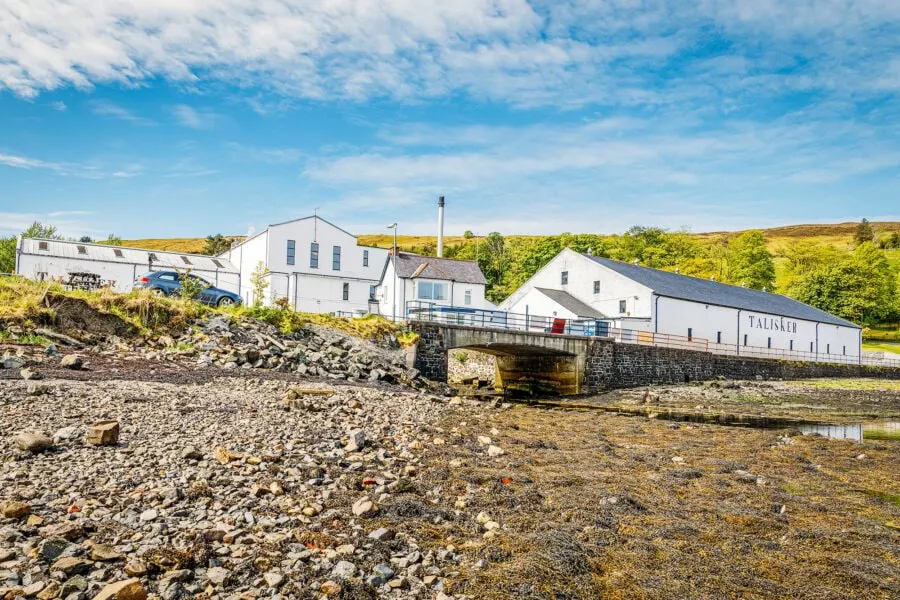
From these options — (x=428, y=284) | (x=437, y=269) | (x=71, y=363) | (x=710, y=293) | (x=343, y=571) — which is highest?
(x=437, y=269)

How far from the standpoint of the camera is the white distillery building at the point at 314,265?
134 feet

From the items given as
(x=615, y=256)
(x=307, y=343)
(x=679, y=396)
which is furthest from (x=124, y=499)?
(x=615, y=256)

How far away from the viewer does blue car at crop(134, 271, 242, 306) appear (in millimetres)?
26188

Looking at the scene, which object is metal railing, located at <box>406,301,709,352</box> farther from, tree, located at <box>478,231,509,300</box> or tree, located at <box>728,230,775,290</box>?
tree, located at <box>728,230,775,290</box>

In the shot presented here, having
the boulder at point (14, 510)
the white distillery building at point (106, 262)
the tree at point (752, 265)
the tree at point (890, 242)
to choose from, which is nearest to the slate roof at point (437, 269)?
the white distillery building at point (106, 262)

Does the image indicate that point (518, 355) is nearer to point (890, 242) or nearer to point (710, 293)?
point (710, 293)

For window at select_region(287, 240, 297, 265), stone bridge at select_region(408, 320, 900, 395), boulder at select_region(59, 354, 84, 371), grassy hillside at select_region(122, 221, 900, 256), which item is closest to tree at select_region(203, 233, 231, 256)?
grassy hillside at select_region(122, 221, 900, 256)

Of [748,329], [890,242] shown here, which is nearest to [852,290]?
[748,329]

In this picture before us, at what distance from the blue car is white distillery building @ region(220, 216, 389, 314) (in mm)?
9461

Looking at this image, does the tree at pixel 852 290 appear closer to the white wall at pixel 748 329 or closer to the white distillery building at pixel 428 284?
the white wall at pixel 748 329

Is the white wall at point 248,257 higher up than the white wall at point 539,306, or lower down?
higher up

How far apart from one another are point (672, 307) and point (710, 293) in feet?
29.3

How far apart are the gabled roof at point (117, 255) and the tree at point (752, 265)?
69223mm

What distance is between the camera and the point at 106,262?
131 ft
